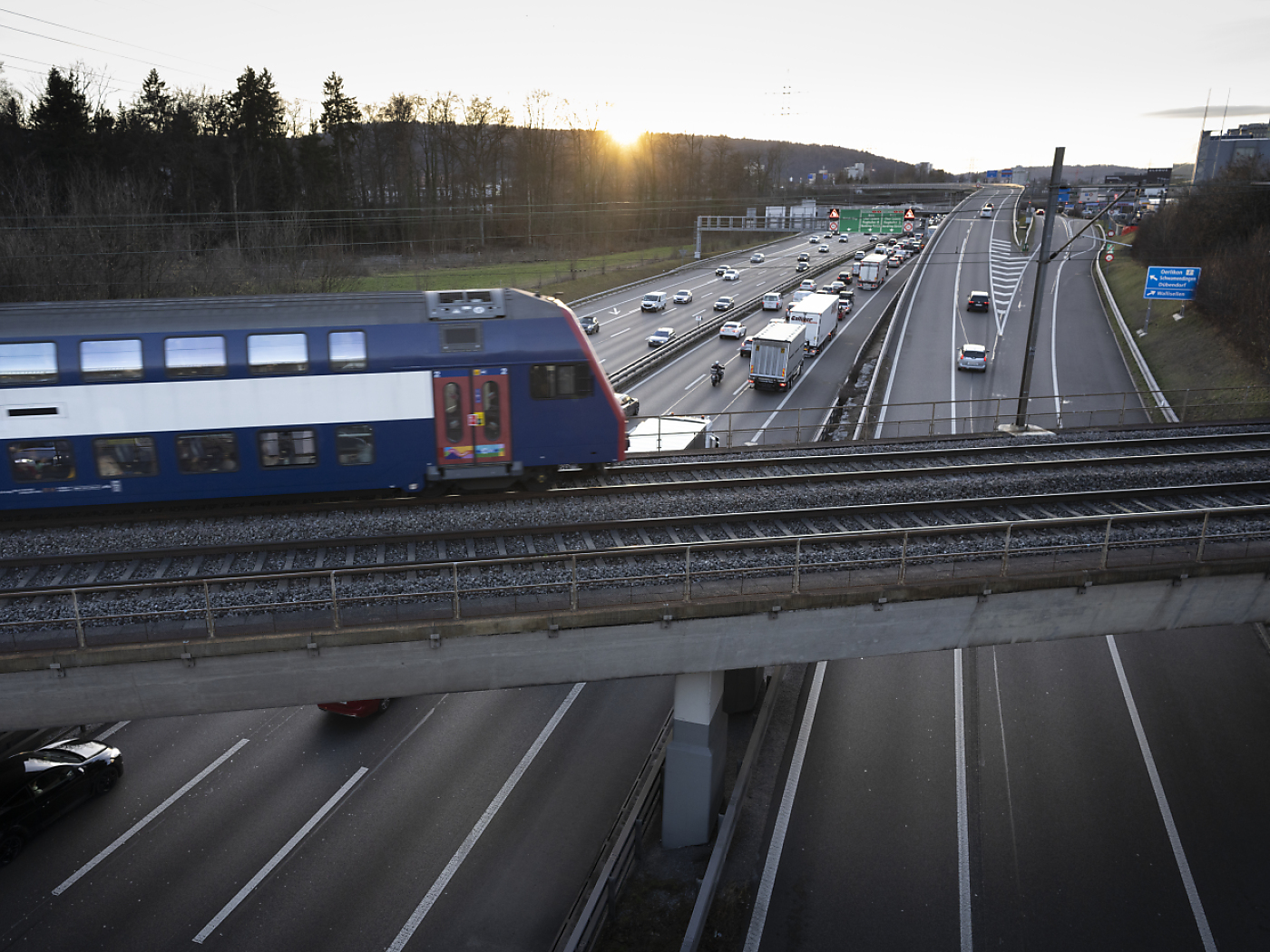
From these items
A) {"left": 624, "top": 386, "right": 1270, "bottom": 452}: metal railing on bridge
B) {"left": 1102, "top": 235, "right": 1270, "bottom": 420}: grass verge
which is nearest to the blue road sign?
{"left": 1102, "top": 235, "right": 1270, "bottom": 420}: grass verge

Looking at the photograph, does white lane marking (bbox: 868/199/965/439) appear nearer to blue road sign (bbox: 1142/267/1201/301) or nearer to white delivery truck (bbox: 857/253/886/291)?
white delivery truck (bbox: 857/253/886/291)

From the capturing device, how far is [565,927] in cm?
1295

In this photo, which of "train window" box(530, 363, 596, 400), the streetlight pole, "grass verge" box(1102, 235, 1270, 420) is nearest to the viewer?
"train window" box(530, 363, 596, 400)

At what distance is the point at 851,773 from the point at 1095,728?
545cm

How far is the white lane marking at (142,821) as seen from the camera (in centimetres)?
1422

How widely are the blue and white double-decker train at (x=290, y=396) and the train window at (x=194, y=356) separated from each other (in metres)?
0.02

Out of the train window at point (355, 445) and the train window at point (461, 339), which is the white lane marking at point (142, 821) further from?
the train window at point (461, 339)

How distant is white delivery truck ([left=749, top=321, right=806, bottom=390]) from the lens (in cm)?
4247

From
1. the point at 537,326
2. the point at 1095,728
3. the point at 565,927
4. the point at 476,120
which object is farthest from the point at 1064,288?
the point at 565,927

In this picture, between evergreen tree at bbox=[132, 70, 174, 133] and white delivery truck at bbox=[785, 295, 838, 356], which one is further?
evergreen tree at bbox=[132, 70, 174, 133]

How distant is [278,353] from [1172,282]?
44.4m

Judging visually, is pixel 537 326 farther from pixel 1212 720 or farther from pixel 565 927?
pixel 1212 720

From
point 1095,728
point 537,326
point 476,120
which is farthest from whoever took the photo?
Result: point 476,120

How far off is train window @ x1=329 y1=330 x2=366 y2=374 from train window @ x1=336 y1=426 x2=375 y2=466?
107 cm
